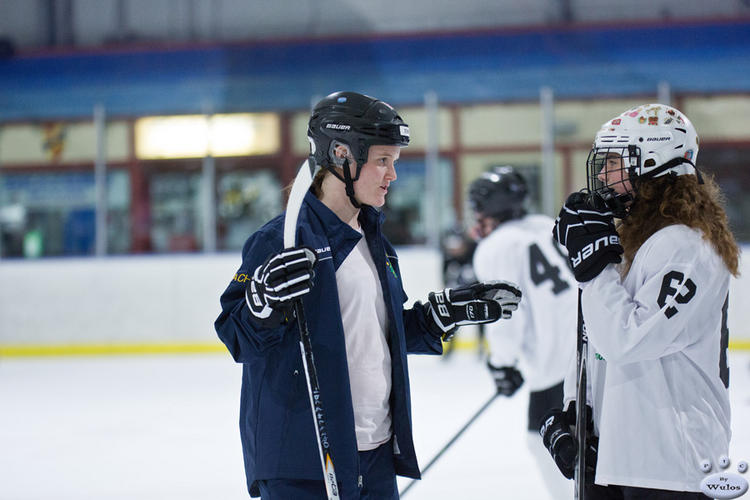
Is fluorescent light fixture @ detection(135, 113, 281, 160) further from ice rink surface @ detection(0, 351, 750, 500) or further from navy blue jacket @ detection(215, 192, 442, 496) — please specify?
navy blue jacket @ detection(215, 192, 442, 496)

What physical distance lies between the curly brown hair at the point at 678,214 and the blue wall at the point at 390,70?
670 centimetres

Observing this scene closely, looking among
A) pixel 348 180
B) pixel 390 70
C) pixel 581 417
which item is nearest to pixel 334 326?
pixel 348 180

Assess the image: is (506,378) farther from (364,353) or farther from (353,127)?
(353,127)

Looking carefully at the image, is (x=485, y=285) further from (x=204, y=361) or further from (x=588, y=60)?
(x=588, y=60)

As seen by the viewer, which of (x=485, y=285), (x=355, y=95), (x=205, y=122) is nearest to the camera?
(x=355, y=95)

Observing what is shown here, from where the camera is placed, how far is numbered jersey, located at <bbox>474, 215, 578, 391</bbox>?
9.90ft

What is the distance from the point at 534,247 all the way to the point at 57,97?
23.7 ft

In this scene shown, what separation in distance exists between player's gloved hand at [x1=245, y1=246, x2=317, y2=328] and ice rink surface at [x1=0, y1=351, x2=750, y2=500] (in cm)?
202

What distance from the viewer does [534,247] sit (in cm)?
312

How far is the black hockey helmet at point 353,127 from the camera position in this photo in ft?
5.29

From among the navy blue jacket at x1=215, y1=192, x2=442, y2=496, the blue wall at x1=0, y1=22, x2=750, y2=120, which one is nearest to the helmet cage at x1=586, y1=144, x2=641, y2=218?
the navy blue jacket at x1=215, y1=192, x2=442, y2=496

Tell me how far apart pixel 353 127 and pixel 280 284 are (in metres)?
0.38

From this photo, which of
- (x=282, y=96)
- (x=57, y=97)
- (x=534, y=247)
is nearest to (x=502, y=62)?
(x=282, y=96)

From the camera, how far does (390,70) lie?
30.9 feet
